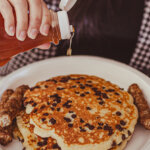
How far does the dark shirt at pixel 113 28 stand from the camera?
1869mm

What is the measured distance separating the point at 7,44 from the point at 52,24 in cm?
25

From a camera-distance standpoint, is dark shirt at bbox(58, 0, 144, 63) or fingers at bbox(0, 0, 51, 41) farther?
dark shirt at bbox(58, 0, 144, 63)

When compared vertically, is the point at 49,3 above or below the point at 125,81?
above

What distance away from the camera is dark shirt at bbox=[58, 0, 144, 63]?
6.13 feet

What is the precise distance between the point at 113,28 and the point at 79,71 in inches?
22.5

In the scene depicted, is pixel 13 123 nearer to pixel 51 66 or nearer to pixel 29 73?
pixel 29 73

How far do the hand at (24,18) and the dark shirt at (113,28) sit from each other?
2.82 ft

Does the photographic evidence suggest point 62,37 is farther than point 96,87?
No

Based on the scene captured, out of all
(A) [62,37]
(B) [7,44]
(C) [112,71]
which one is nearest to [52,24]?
(A) [62,37]

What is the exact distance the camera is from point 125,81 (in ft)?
5.02

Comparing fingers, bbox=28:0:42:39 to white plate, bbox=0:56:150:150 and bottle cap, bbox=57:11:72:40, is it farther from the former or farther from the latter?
Answer: white plate, bbox=0:56:150:150

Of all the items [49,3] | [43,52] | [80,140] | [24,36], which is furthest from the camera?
[43,52]

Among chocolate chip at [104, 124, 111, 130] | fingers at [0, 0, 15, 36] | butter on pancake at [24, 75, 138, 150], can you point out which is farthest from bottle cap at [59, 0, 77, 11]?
chocolate chip at [104, 124, 111, 130]

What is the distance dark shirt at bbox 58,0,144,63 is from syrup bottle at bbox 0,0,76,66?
848mm
